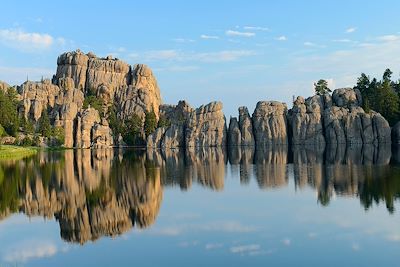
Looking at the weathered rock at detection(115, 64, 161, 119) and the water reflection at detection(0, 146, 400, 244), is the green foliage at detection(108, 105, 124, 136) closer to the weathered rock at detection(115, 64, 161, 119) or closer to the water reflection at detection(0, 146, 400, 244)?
the weathered rock at detection(115, 64, 161, 119)

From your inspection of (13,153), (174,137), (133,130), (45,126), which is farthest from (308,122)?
(13,153)

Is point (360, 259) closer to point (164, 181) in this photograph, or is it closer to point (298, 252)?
point (298, 252)

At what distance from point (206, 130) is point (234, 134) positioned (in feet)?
27.4

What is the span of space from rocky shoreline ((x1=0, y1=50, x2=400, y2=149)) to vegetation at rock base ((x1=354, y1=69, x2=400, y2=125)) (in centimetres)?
348

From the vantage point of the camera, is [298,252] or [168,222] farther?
[168,222]

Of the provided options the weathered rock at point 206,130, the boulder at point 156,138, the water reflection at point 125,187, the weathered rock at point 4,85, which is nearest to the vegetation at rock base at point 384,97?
the weathered rock at point 206,130

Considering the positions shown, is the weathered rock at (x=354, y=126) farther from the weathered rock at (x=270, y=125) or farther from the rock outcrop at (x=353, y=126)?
the weathered rock at (x=270, y=125)

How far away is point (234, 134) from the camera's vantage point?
136 m

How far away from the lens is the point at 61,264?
72.3ft

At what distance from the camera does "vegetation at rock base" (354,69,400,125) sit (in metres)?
126

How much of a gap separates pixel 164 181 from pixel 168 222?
20.8 m

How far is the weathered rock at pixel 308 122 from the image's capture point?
128 metres

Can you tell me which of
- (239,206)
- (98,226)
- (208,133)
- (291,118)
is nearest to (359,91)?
(291,118)

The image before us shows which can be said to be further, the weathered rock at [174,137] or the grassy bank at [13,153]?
the weathered rock at [174,137]
